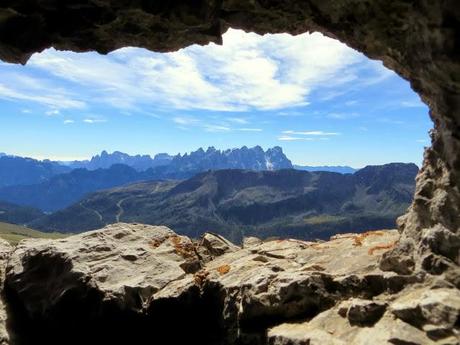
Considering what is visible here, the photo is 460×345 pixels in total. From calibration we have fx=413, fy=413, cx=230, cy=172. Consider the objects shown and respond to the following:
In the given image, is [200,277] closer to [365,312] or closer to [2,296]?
[365,312]

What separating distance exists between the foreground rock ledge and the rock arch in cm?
274

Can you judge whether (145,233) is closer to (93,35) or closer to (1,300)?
(1,300)

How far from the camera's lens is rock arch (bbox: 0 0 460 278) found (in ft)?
69.6

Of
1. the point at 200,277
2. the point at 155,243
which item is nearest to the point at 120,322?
the point at 200,277

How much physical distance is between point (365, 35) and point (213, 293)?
20.8 meters

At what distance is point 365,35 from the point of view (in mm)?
26688

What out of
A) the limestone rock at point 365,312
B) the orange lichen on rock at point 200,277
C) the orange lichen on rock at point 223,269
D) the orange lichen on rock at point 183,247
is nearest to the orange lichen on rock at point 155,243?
the orange lichen on rock at point 183,247

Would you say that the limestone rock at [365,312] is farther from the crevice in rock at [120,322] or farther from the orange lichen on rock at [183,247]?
the orange lichen on rock at [183,247]

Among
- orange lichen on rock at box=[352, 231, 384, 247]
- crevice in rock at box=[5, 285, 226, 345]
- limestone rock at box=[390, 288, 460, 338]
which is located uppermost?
orange lichen on rock at box=[352, 231, 384, 247]

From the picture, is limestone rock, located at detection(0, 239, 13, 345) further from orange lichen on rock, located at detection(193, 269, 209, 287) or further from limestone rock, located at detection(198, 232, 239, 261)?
limestone rock, located at detection(198, 232, 239, 261)

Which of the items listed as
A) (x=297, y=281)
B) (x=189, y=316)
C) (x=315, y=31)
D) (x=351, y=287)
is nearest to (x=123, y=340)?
(x=189, y=316)

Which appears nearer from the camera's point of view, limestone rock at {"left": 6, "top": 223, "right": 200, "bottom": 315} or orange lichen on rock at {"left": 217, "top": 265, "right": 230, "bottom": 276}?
limestone rock at {"left": 6, "top": 223, "right": 200, "bottom": 315}

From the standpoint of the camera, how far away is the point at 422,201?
24.9m

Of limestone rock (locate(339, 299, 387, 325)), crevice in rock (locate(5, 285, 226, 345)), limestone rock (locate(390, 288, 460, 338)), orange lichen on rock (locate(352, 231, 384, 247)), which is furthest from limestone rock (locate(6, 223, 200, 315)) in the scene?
limestone rock (locate(390, 288, 460, 338))
